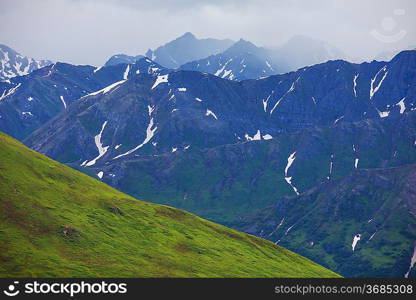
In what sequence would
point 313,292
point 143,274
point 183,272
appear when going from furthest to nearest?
point 183,272, point 143,274, point 313,292

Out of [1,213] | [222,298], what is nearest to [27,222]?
[1,213]

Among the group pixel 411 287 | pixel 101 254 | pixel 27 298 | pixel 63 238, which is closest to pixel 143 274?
pixel 101 254

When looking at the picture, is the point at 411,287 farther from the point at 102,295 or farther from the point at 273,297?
the point at 102,295

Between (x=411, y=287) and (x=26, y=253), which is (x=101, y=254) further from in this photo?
(x=411, y=287)

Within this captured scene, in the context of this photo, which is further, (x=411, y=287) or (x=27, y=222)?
(x=27, y=222)

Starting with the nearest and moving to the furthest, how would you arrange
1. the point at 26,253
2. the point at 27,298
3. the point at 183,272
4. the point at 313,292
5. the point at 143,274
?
the point at 27,298 < the point at 313,292 < the point at 26,253 < the point at 143,274 < the point at 183,272

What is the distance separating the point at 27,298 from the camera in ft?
372

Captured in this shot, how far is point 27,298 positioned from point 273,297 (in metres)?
47.4

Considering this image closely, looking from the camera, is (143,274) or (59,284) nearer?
(59,284)

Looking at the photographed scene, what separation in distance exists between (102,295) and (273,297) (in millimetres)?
33517

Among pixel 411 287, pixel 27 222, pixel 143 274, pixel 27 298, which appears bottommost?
pixel 27 298

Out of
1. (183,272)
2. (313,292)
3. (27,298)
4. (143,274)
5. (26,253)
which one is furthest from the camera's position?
(183,272)

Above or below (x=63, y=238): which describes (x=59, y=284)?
below

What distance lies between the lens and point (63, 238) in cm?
19250
